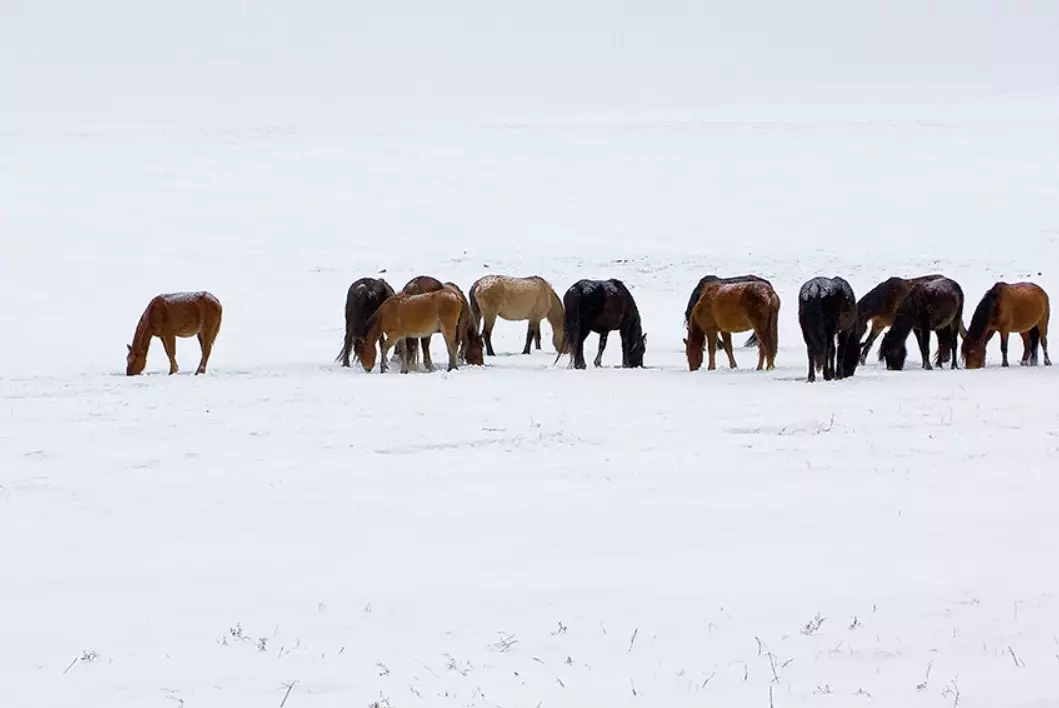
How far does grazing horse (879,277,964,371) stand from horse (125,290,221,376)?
9.10 meters

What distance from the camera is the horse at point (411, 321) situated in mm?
16469

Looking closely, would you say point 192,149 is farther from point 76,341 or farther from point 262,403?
point 262,403

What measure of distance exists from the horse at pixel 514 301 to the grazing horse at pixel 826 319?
567 centimetres

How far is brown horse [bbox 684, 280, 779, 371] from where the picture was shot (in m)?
16.0

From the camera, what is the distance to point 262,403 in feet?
41.4

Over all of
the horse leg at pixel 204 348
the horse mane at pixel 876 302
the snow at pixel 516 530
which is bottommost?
the snow at pixel 516 530

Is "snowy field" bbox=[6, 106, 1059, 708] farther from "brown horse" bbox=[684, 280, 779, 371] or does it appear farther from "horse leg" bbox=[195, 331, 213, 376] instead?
"brown horse" bbox=[684, 280, 779, 371]

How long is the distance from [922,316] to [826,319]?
2.51m

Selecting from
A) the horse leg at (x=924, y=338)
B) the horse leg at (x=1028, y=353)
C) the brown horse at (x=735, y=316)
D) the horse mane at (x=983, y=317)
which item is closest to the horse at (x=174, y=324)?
the brown horse at (x=735, y=316)

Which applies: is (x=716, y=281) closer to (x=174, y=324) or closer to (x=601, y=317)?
(x=601, y=317)

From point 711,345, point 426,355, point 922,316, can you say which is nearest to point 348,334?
point 426,355

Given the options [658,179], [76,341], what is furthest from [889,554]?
[658,179]

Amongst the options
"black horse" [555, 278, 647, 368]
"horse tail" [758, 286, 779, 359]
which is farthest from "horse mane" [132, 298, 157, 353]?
"horse tail" [758, 286, 779, 359]

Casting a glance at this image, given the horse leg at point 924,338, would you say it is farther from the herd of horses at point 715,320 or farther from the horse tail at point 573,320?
the horse tail at point 573,320
